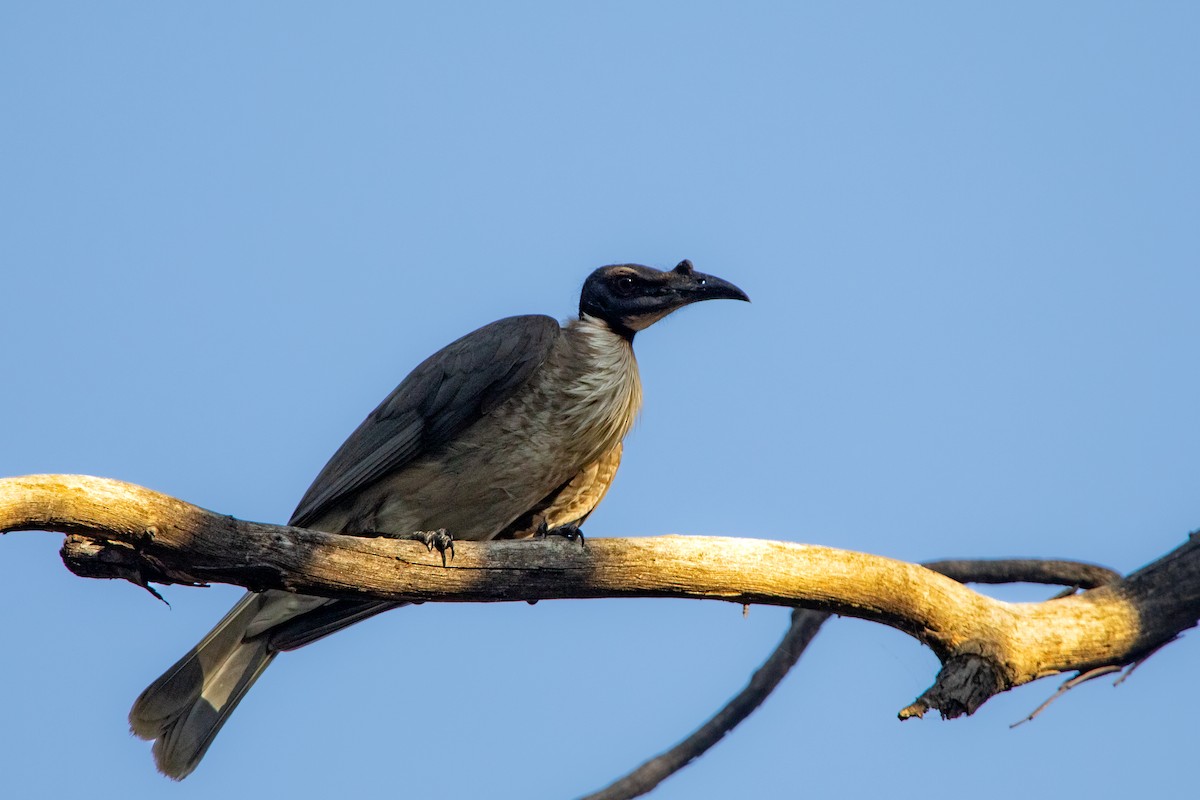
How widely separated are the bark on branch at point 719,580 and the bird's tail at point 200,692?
1.49 m

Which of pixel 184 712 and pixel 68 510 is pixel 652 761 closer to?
pixel 184 712

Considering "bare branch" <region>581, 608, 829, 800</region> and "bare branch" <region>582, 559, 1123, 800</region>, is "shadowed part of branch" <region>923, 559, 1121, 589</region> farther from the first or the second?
"bare branch" <region>581, 608, 829, 800</region>

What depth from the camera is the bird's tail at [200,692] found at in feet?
18.1

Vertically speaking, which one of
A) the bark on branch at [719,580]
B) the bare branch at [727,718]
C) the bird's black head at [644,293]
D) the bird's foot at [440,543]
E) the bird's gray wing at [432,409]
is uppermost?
the bird's black head at [644,293]

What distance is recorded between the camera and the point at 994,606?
4.72 m

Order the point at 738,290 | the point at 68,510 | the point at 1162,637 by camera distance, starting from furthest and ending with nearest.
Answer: the point at 738,290 < the point at 1162,637 < the point at 68,510

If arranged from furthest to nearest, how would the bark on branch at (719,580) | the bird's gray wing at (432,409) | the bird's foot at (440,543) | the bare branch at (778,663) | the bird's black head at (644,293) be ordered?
the bird's black head at (644,293) < the bird's gray wing at (432,409) < the bare branch at (778,663) < the bird's foot at (440,543) < the bark on branch at (719,580)

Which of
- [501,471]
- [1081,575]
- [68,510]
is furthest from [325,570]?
[1081,575]

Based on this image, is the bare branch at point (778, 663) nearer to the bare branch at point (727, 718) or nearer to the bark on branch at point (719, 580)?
the bare branch at point (727, 718)

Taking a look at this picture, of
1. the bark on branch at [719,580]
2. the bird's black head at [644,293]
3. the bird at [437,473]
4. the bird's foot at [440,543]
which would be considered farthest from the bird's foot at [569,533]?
the bird's black head at [644,293]

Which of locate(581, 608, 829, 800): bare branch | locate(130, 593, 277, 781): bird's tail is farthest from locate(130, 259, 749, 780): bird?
locate(581, 608, 829, 800): bare branch

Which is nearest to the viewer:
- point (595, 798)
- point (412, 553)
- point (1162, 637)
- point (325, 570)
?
point (325, 570)

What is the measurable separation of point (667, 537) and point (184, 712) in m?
2.49

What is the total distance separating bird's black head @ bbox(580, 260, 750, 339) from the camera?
21.0 ft
